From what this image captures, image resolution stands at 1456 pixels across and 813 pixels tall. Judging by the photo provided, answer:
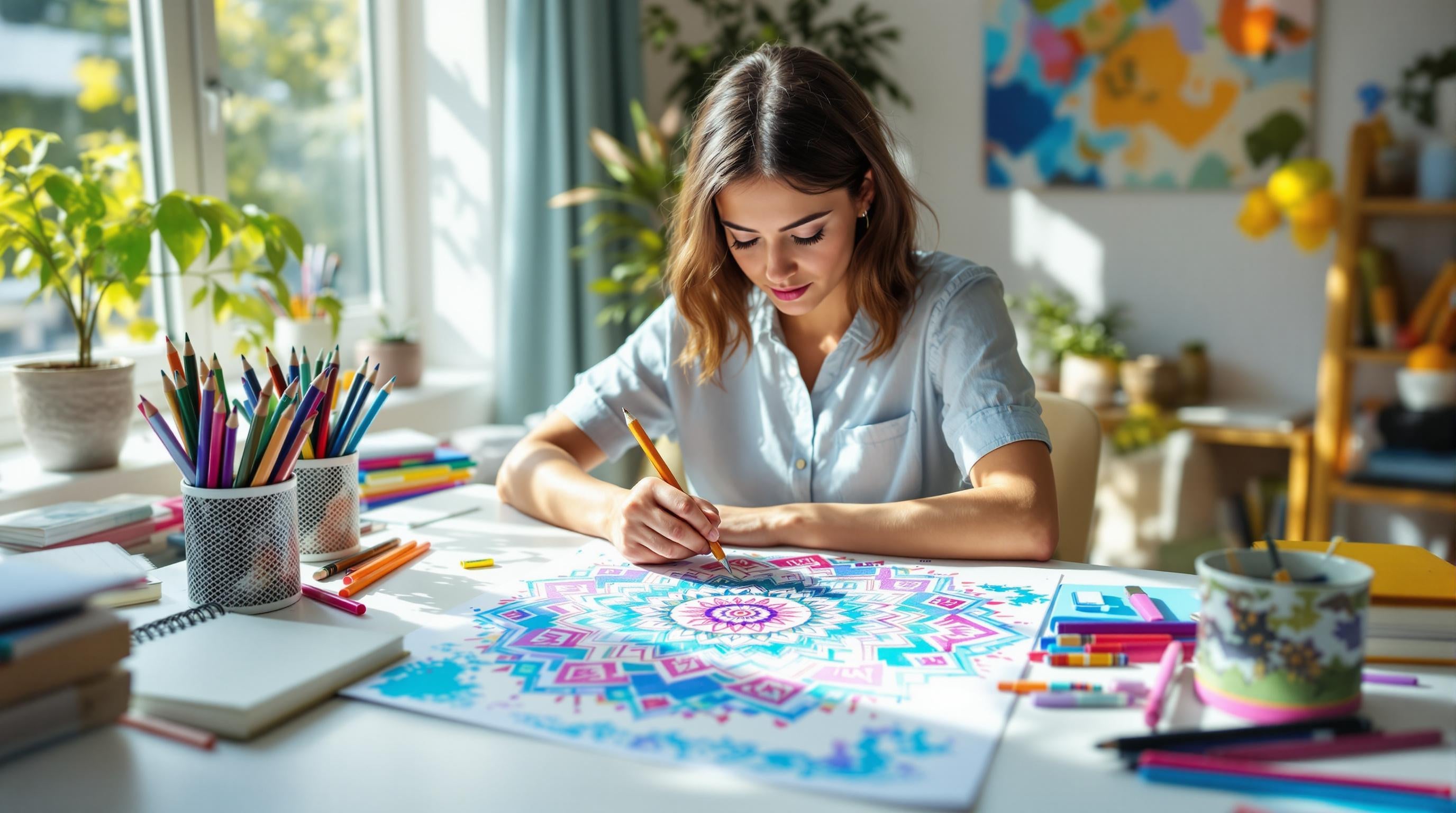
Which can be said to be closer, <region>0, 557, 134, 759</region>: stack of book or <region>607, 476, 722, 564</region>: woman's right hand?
<region>0, 557, 134, 759</region>: stack of book

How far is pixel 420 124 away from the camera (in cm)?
278

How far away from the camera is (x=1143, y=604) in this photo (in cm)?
95

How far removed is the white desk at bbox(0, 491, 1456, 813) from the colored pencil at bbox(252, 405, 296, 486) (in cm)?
26

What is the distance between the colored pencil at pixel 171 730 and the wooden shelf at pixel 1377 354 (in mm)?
2677

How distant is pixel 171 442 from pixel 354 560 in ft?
0.72

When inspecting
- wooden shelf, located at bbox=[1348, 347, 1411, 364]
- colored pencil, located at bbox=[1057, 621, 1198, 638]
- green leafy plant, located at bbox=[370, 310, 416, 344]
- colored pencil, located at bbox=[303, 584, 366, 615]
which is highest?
green leafy plant, located at bbox=[370, 310, 416, 344]

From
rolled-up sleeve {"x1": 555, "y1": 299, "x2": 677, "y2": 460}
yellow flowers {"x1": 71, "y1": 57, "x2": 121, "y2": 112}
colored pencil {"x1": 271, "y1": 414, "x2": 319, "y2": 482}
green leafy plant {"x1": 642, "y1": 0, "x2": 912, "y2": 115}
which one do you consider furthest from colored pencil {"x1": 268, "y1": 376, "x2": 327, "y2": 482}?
green leafy plant {"x1": 642, "y1": 0, "x2": 912, "y2": 115}

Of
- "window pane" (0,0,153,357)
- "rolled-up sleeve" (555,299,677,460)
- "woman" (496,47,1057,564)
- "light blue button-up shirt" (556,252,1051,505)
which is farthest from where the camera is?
"window pane" (0,0,153,357)

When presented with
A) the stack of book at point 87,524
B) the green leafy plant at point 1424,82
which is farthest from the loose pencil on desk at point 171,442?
the green leafy plant at point 1424,82

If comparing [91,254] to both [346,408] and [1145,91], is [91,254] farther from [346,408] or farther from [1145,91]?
[1145,91]

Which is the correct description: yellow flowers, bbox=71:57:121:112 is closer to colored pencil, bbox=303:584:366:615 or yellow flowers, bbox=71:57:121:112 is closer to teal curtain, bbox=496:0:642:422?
teal curtain, bbox=496:0:642:422

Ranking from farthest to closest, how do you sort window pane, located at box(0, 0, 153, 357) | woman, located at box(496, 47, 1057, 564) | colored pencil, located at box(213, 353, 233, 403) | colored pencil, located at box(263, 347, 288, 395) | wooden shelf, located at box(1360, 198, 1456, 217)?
wooden shelf, located at box(1360, 198, 1456, 217)
window pane, located at box(0, 0, 153, 357)
woman, located at box(496, 47, 1057, 564)
colored pencil, located at box(263, 347, 288, 395)
colored pencil, located at box(213, 353, 233, 403)

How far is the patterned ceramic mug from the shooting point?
70 centimetres

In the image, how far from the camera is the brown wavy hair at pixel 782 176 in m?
1.31
